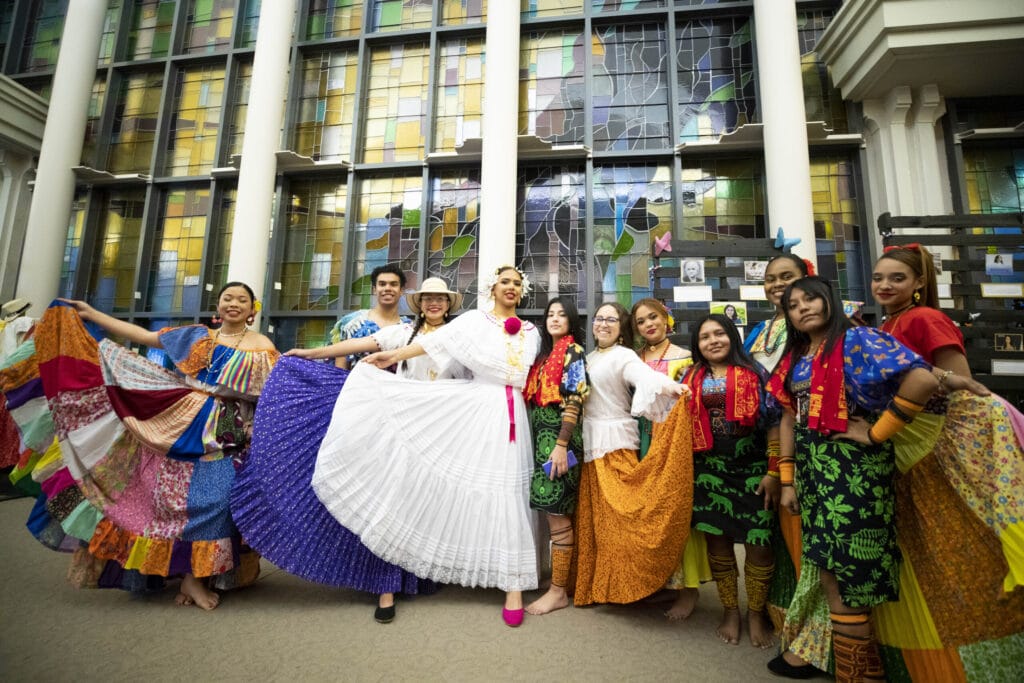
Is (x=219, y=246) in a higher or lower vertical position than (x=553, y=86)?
lower

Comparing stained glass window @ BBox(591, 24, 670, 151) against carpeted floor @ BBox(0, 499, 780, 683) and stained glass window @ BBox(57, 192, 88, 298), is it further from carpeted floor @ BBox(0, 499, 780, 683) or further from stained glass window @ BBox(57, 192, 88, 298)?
stained glass window @ BBox(57, 192, 88, 298)

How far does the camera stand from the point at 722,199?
6422 millimetres

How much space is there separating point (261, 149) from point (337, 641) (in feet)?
21.7

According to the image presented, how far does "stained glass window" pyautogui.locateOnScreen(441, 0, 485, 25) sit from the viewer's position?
7.35 m

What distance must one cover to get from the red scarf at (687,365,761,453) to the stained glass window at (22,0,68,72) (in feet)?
40.9

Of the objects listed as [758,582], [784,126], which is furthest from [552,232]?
[758,582]

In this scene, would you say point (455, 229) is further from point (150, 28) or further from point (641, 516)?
point (150, 28)

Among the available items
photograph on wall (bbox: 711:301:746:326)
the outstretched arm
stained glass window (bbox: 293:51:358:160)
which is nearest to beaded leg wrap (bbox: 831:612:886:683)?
the outstretched arm

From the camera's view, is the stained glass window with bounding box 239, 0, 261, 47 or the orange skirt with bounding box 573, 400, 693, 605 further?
the stained glass window with bounding box 239, 0, 261, 47

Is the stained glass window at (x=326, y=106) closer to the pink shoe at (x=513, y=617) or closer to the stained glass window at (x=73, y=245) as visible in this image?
the stained glass window at (x=73, y=245)

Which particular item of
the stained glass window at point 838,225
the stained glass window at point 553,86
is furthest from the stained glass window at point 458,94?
the stained glass window at point 838,225

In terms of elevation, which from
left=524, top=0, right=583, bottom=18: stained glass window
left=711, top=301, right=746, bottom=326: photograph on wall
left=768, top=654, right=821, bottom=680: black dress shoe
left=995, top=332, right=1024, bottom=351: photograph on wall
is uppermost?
left=524, top=0, right=583, bottom=18: stained glass window

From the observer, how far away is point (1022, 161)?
19.3 feet

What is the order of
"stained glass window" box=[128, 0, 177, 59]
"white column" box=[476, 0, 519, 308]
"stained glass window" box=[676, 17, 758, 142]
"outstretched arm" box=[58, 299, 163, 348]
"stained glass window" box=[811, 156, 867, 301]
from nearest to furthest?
"outstretched arm" box=[58, 299, 163, 348], "white column" box=[476, 0, 519, 308], "stained glass window" box=[811, 156, 867, 301], "stained glass window" box=[676, 17, 758, 142], "stained glass window" box=[128, 0, 177, 59]
